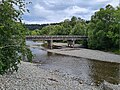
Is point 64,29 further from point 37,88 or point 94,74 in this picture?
point 37,88

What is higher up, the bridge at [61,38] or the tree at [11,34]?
the tree at [11,34]

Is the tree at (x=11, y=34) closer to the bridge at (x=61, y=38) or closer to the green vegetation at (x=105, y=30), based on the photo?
the green vegetation at (x=105, y=30)

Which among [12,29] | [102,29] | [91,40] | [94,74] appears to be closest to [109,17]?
[102,29]

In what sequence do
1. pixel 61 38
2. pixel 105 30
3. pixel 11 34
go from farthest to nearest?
pixel 61 38, pixel 105 30, pixel 11 34

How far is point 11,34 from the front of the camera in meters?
13.8

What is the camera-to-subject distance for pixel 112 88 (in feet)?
73.3

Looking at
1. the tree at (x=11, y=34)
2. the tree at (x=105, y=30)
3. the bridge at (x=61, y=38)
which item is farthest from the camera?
the bridge at (x=61, y=38)

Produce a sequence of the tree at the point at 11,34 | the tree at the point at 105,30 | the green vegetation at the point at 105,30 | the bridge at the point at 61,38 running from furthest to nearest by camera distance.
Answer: the bridge at the point at 61,38, the tree at the point at 105,30, the green vegetation at the point at 105,30, the tree at the point at 11,34

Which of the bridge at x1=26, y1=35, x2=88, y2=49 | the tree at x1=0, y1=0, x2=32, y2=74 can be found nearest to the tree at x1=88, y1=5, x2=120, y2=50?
the bridge at x1=26, y1=35, x2=88, y2=49

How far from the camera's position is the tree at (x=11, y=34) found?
43.4 feet

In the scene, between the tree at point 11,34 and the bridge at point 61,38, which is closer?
the tree at point 11,34

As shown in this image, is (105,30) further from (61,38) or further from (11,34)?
(11,34)

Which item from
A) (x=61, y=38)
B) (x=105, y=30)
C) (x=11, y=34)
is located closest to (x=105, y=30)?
(x=105, y=30)

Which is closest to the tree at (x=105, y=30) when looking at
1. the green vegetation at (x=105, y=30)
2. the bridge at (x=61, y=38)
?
the green vegetation at (x=105, y=30)
